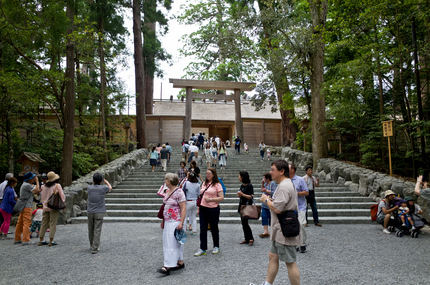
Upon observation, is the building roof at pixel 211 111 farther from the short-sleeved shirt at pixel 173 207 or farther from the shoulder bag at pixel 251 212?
the short-sleeved shirt at pixel 173 207

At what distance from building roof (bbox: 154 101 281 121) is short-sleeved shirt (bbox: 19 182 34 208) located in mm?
18468

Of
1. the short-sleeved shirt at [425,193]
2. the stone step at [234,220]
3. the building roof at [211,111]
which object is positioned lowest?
the stone step at [234,220]

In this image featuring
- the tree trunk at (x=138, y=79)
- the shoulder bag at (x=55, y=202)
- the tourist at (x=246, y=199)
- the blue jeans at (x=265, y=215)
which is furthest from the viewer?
the tree trunk at (x=138, y=79)

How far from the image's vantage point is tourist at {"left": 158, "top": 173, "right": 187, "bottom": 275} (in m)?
3.91

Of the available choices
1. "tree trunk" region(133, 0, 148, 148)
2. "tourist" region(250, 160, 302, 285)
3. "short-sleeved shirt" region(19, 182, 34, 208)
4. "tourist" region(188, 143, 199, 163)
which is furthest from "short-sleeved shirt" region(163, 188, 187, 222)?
"tree trunk" region(133, 0, 148, 148)

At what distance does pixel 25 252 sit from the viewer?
16.9ft

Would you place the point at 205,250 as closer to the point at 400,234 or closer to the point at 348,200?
the point at 400,234

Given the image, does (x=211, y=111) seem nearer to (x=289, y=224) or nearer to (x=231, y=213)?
(x=231, y=213)

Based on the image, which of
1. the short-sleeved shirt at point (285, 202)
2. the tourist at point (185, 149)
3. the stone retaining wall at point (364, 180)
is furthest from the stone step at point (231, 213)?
the tourist at point (185, 149)

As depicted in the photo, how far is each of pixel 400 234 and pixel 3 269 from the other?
7.05 m

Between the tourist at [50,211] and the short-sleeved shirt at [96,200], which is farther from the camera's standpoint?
the tourist at [50,211]

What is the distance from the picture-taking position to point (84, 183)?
948cm

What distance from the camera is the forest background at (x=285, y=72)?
9.54 m

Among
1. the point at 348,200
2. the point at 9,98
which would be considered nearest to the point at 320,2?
the point at 348,200
